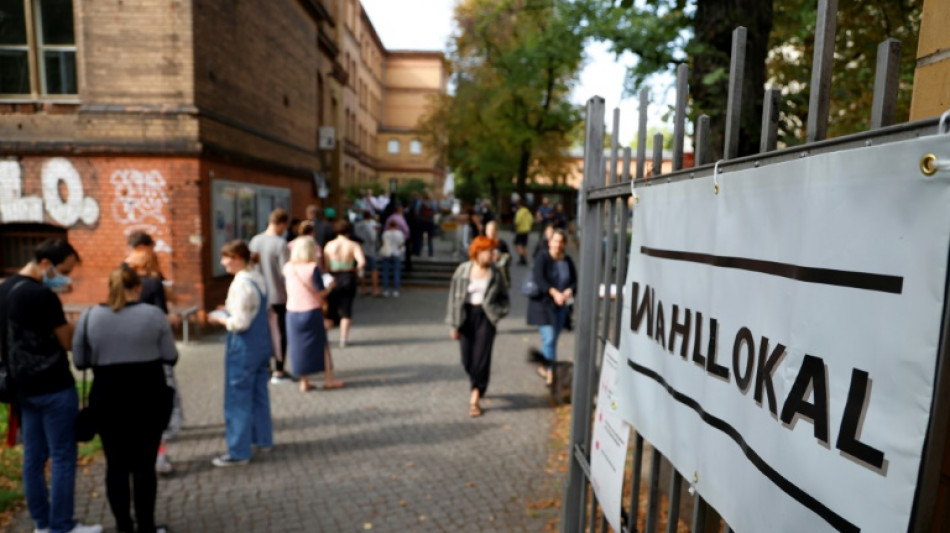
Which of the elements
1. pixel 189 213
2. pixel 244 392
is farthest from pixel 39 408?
pixel 189 213

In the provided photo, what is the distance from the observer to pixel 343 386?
322 inches

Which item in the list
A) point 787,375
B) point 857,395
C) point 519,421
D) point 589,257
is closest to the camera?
point 857,395

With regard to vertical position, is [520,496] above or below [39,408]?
below

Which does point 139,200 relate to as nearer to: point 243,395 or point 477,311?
point 243,395

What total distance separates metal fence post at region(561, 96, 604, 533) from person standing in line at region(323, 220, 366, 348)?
6.64 m

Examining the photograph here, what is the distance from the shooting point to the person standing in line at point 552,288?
7.88 metres

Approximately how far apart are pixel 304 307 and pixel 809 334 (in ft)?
21.7

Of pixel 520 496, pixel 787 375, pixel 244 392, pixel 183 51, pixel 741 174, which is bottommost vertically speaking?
pixel 520 496

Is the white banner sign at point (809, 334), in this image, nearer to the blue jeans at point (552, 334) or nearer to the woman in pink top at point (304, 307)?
the woman in pink top at point (304, 307)

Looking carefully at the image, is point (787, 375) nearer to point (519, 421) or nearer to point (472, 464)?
point (472, 464)

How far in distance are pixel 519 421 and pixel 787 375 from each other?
5.90 meters

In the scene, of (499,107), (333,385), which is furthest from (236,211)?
(499,107)

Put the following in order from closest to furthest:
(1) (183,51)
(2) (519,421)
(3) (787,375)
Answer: (3) (787,375), (2) (519,421), (1) (183,51)

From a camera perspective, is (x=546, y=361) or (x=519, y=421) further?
(x=546, y=361)
